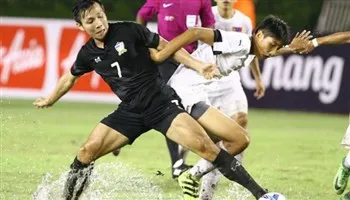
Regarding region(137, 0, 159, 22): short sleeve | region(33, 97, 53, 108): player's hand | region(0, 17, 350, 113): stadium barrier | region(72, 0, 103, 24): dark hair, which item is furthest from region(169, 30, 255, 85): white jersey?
region(0, 17, 350, 113): stadium barrier

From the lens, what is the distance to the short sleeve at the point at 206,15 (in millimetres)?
11656

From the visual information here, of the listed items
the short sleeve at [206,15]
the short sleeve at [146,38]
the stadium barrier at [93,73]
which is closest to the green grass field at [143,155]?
the stadium barrier at [93,73]

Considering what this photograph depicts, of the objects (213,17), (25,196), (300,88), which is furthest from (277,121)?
(25,196)

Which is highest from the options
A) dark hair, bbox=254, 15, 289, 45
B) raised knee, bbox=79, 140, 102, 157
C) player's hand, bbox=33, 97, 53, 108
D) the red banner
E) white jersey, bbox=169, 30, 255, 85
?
dark hair, bbox=254, 15, 289, 45

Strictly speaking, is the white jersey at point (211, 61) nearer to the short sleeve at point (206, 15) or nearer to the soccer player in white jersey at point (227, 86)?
the soccer player in white jersey at point (227, 86)

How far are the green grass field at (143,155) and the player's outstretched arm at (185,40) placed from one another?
5.32 ft

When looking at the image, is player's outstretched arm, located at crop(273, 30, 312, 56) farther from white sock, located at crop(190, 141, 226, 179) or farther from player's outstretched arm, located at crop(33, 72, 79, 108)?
player's outstretched arm, located at crop(33, 72, 79, 108)

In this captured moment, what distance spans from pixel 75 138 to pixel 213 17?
4230 mm

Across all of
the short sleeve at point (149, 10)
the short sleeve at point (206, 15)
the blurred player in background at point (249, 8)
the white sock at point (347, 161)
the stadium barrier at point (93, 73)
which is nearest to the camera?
the white sock at point (347, 161)

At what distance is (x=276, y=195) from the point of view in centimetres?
846

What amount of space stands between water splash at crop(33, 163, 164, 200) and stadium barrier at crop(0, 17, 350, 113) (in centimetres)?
843

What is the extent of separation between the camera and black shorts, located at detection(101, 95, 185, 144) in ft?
28.8

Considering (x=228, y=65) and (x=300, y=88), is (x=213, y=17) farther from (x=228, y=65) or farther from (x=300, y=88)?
(x=300, y=88)

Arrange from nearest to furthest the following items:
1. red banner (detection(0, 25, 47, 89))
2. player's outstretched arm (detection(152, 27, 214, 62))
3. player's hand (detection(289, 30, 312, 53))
Result: player's outstretched arm (detection(152, 27, 214, 62))
player's hand (detection(289, 30, 312, 53))
red banner (detection(0, 25, 47, 89))
